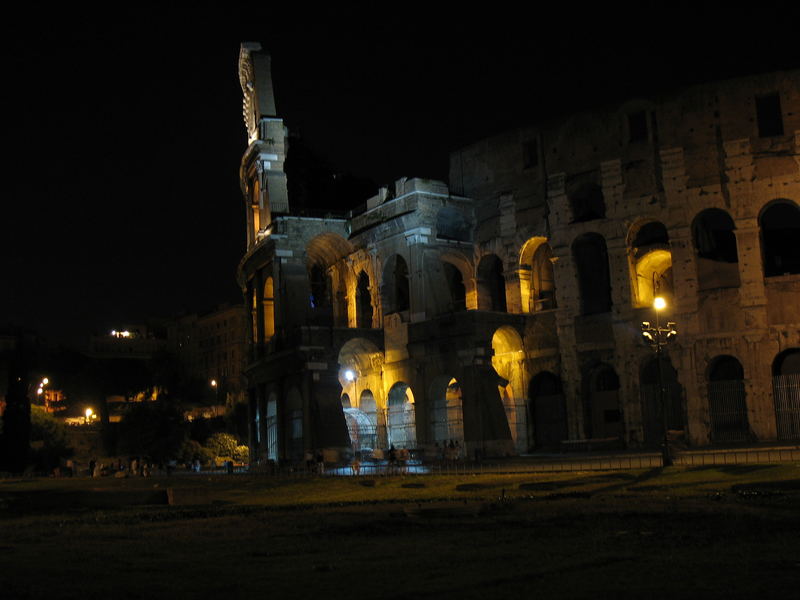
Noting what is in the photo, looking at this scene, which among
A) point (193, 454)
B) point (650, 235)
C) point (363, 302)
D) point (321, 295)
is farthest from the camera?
point (193, 454)

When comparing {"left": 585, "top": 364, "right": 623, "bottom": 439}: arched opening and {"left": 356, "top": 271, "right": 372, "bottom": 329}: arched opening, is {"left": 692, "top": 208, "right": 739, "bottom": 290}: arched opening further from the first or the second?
{"left": 356, "top": 271, "right": 372, "bottom": 329}: arched opening

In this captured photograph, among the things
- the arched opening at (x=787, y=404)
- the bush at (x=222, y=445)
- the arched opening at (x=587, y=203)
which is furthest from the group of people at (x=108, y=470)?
the arched opening at (x=787, y=404)

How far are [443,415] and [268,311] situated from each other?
44.3ft

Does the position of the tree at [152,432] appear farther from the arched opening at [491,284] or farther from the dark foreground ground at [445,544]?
the dark foreground ground at [445,544]

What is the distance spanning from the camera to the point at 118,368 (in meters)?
115

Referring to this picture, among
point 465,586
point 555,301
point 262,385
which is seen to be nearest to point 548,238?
point 555,301

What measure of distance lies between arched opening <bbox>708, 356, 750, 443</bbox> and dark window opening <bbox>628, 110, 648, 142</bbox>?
9.38m

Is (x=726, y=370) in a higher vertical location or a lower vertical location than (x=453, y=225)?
lower

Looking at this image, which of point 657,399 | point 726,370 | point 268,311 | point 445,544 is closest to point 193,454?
point 268,311

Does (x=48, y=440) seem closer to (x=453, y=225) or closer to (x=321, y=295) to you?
(x=321, y=295)

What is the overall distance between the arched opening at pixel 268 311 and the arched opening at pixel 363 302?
4.53m

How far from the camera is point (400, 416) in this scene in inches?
1844

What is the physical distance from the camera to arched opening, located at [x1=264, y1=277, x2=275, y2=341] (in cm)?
5184

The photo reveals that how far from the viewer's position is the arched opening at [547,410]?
41.0 metres
